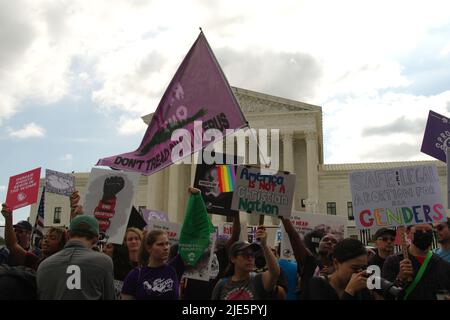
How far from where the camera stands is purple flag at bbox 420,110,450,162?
10.6m

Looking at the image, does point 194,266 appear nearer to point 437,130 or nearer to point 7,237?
point 7,237

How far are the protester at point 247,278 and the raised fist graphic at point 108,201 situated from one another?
10.6ft

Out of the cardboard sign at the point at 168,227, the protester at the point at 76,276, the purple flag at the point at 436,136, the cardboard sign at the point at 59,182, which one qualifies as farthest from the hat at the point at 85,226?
the purple flag at the point at 436,136

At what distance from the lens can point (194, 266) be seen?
5.23 m

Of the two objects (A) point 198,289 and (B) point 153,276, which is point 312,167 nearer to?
(A) point 198,289

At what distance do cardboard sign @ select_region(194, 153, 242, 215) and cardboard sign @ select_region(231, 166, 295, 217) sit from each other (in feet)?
4.41

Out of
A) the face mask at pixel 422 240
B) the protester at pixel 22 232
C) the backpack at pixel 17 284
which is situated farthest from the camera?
the protester at pixel 22 232

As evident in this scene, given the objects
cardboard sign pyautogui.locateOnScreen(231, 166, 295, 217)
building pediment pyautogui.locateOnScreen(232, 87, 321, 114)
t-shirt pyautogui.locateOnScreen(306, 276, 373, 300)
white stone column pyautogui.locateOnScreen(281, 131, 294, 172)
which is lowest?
t-shirt pyautogui.locateOnScreen(306, 276, 373, 300)

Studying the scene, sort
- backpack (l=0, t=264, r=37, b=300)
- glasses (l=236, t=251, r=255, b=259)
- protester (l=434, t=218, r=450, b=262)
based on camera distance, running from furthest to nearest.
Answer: protester (l=434, t=218, r=450, b=262) < glasses (l=236, t=251, r=255, b=259) < backpack (l=0, t=264, r=37, b=300)

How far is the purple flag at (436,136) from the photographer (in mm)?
10586

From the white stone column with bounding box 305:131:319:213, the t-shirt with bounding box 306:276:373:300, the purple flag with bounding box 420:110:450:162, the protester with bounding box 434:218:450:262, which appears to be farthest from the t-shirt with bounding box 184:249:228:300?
the white stone column with bounding box 305:131:319:213

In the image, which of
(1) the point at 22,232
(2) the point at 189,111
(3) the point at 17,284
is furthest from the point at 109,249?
(3) the point at 17,284

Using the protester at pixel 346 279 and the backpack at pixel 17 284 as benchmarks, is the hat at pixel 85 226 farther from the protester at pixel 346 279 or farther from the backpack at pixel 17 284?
the protester at pixel 346 279

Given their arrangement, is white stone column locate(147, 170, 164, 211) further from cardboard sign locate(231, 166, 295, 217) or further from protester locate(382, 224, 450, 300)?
protester locate(382, 224, 450, 300)
